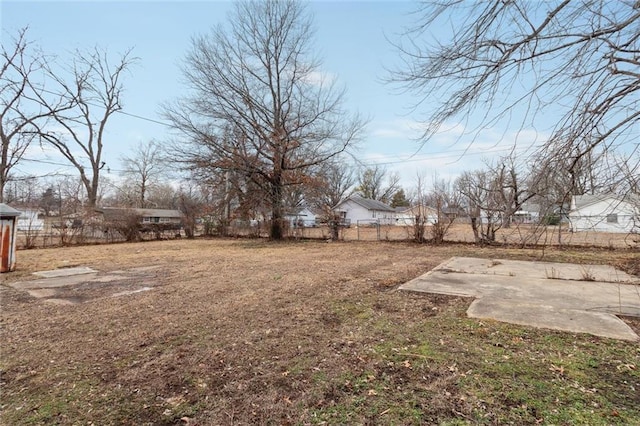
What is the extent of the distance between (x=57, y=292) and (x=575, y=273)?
944 centimetres

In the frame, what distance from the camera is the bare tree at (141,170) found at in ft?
112

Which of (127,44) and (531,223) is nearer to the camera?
(531,223)

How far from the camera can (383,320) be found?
3.61m

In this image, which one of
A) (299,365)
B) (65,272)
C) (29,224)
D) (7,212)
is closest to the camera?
(299,365)

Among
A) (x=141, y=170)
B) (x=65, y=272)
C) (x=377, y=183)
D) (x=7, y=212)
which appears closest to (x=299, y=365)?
(x=65, y=272)

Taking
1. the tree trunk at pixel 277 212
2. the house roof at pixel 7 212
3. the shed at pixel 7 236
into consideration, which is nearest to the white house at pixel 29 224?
the shed at pixel 7 236

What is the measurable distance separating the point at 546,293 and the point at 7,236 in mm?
10043

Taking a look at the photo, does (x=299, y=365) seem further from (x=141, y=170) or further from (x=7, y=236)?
(x=141, y=170)

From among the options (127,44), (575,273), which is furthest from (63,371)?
(127,44)

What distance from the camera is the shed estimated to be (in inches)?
251

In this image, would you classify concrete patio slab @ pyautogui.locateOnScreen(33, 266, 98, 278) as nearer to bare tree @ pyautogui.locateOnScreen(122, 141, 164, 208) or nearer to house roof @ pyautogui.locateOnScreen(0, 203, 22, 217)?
house roof @ pyautogui.locateOnScreen(0, 203, 22, 217)

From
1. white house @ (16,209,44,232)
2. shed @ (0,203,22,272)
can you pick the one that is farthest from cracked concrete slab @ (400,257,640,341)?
white house @ (16,209,44,232)

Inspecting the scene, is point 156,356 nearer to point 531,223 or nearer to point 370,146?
point 531,223

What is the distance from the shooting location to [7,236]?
6582 mm
